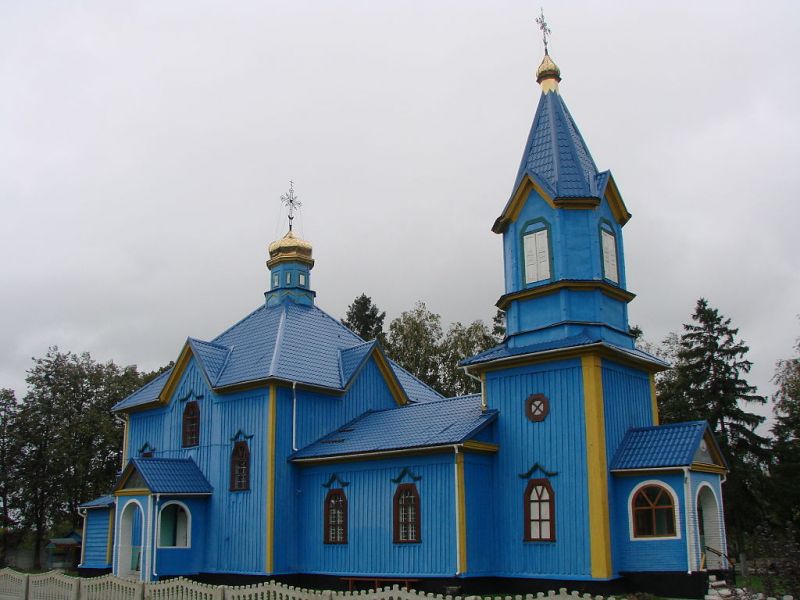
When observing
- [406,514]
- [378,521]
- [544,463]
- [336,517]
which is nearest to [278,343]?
[336,517]

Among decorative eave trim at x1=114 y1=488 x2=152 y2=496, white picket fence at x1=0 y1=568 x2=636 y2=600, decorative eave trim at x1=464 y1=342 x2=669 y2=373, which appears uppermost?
decorative eave trim at x1=464 y1=342 x2=669 y2=373

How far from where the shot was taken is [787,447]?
3111 cm

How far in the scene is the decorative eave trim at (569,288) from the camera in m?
18.8

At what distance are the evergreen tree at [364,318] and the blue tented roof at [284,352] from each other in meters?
19.8

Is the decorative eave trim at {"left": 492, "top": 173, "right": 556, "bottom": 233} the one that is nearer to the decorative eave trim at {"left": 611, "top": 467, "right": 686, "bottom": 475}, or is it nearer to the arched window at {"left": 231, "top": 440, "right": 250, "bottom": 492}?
the decorative eave trim at {"left": 611, "top": 467, "right": 686, "bottom": 475}

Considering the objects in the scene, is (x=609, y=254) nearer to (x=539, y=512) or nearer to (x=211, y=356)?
(x=539, y=512)

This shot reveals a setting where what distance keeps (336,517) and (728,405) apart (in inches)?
651

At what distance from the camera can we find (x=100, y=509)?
86.2 feet

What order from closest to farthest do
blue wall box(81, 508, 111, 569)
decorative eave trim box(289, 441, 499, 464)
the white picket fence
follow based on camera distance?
the white picket fence → decorative eave trim box(289, 441, 499, 464) → blue wall box(81, 508, 111, 569)

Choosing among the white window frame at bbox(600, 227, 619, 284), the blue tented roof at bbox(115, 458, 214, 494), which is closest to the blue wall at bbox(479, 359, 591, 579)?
the white window frame at bbox(600, 227, 619, 284)

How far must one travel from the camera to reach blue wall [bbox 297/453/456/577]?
18.5 metres

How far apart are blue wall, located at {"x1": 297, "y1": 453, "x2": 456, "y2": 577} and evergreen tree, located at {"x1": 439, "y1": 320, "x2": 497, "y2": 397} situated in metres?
20.5

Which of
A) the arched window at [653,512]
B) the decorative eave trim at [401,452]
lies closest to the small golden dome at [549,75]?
the decorative eave trim at [401,452]

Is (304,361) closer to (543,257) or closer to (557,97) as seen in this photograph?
(543,257)
